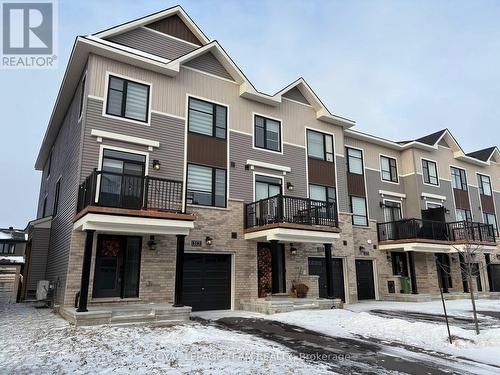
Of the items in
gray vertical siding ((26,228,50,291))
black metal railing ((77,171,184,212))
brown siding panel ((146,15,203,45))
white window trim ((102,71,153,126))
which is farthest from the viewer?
gray vertical siding ((26,228,50,291))

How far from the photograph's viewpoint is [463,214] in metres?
25.5

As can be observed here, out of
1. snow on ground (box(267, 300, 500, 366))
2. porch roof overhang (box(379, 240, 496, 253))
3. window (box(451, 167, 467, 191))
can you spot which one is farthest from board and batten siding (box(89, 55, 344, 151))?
window (box(451, 167, 467, 191))

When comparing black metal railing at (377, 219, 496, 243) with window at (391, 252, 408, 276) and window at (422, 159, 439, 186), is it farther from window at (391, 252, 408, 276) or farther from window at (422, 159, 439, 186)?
window at (422, 159, 439, 186)

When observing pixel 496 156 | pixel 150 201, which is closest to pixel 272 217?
pixel 150 201

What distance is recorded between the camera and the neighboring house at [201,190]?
12.1 meters

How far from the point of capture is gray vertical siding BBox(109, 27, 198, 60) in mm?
14516

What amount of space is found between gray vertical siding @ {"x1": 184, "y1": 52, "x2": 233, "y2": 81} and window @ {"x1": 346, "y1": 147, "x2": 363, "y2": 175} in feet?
28.0

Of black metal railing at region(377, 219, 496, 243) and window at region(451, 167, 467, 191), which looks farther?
window at region(451, 167, 467, 191)

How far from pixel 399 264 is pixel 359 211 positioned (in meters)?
4.06

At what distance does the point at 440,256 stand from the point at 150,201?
59.6 ft

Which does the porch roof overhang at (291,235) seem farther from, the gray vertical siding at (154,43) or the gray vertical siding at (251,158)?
the gray vertical siding at (154,43)

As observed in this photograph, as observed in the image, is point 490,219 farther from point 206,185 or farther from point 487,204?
point 206,185

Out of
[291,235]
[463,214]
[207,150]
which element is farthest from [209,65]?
[463,214]

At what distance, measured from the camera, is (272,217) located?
14.9 metres
